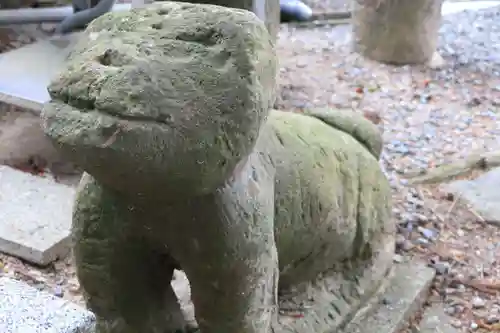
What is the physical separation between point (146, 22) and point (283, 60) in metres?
2.26

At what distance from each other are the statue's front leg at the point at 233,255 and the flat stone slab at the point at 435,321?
55 centimetres

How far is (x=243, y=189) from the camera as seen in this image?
86 centimetres

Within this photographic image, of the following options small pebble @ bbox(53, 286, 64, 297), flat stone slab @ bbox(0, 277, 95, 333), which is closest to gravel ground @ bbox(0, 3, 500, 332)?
small pebble @ bbox(53, 286, 64, 297)

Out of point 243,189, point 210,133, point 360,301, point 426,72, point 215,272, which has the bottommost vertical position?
point 426,72

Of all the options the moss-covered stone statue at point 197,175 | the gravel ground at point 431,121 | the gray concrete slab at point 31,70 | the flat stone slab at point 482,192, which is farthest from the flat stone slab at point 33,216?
the flat stone slab at point 482,192

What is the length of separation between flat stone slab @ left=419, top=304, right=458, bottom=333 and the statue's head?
790mm

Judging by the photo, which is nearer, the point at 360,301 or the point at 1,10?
the point at 360,301

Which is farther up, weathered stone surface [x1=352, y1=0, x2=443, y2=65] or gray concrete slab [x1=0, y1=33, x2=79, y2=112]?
gray concrete slab [x1=0, y1=33, x2=79, y2=112]

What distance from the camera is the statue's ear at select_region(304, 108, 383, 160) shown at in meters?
1.30

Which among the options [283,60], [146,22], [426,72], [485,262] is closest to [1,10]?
[283,60]

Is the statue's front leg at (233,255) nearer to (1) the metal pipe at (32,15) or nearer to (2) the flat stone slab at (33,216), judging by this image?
(2) the flat stone slab at (33,216)

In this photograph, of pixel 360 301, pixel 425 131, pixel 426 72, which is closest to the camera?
pixel 360 301

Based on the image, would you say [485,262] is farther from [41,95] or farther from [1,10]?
[1,10]

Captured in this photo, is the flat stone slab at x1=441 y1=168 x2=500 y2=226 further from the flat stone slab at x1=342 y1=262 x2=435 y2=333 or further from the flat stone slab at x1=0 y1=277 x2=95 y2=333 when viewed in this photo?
the flat stone slab at x1=0 y1=277 x2=95 y2=333
